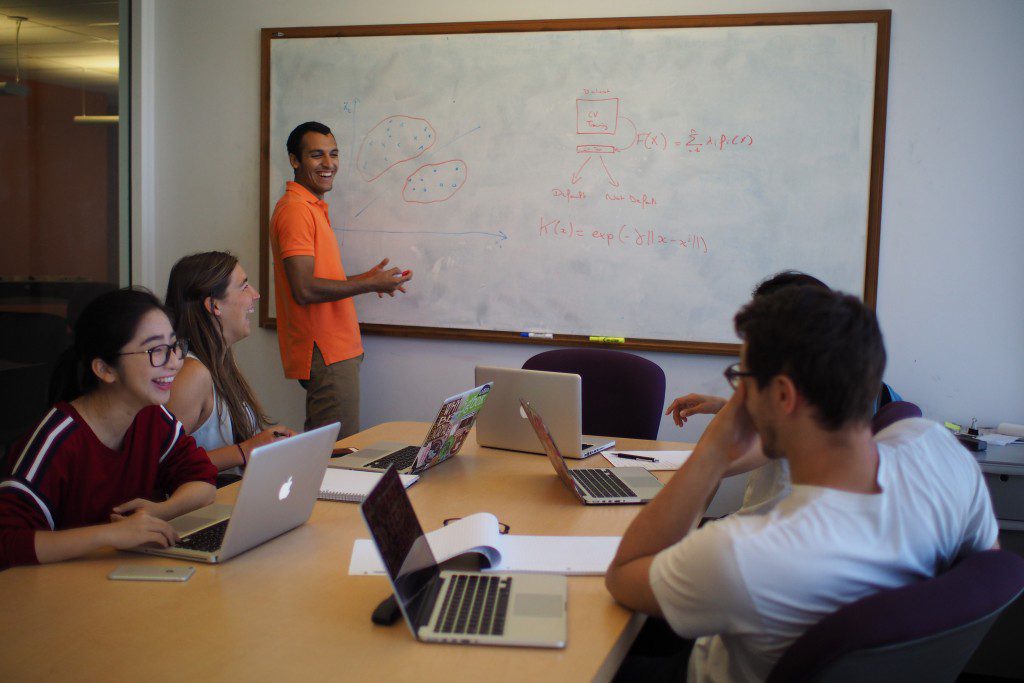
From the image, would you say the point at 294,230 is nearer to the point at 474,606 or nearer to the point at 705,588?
the point at 474,606

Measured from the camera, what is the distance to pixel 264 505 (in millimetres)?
1490

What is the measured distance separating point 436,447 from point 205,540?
0.69 m

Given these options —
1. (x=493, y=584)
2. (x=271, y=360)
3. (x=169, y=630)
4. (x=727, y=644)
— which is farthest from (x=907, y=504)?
(x=271, y=360)

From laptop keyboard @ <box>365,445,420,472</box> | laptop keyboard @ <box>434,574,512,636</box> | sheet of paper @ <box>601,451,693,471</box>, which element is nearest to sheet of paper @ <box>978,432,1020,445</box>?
sheet of paper @ <box>601,451,693,471</box>

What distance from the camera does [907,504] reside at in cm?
114

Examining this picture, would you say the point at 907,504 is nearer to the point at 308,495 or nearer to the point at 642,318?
the point at 308,495

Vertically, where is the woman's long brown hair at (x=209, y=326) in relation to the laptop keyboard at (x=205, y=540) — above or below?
above

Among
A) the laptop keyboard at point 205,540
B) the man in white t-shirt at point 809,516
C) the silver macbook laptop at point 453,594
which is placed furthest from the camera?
the laptop keyboard at point 205,540

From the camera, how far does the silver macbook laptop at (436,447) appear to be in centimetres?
203

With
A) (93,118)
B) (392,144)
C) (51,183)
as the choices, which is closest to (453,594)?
(392,144)

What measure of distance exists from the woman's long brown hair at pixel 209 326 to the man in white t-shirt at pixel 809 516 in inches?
56.6

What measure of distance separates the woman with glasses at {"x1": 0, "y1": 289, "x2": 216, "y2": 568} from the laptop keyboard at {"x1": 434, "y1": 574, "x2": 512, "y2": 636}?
56cm

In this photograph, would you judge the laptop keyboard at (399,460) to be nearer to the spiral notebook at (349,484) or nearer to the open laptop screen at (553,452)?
the spiral notebook at (349,484)

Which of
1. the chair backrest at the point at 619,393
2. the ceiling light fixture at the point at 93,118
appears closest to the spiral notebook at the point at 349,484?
the chair backrest at the point at 619,393
